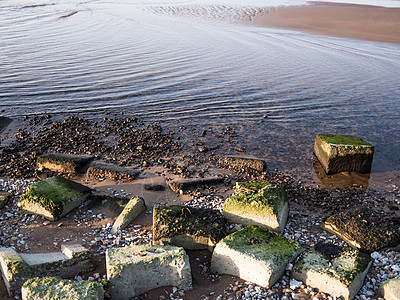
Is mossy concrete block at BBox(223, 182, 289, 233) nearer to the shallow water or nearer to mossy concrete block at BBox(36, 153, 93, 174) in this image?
the shallow water

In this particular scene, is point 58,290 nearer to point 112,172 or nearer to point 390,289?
point 112,172

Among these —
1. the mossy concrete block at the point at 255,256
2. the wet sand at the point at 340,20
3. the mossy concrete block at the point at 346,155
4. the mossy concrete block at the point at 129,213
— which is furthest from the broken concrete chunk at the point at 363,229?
the wet sand at the point at 340,20

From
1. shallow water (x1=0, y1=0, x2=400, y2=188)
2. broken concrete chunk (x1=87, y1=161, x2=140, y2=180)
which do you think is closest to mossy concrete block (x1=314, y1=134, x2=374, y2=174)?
shallow water (x1=0, y1=0, x2=400, y2=188)

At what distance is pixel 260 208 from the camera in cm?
711

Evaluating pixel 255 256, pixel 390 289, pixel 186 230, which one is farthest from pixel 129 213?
pixel 390 289

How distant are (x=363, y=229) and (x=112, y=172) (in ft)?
18.6

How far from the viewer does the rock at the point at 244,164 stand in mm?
9719

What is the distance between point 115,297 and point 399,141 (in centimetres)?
980

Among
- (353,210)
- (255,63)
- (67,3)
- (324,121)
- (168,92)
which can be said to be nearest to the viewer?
(353,210)

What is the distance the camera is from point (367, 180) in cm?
932

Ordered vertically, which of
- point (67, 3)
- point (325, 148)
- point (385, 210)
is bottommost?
point (385, 210)

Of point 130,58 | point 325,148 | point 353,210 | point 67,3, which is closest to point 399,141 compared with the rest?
point 325,148

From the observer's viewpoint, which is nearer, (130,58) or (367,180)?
(367,180)

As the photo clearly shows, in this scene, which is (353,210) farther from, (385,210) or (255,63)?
(255,63)
